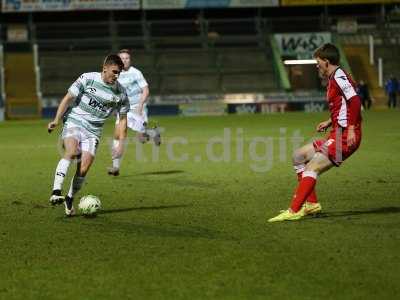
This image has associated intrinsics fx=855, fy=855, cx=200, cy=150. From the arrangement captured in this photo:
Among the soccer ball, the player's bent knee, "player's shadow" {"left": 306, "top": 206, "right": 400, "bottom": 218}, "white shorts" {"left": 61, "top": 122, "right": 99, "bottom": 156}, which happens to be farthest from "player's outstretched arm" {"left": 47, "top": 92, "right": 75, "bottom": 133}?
"player's shadow" {"left": 306, "top": 206, "right": 400, "bottom": 218}

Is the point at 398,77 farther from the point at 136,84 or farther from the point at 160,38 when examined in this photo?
the point at 136,84

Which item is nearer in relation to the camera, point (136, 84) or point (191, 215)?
point (191, 215)

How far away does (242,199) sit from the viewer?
11.5 m

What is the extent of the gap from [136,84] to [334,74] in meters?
7.85

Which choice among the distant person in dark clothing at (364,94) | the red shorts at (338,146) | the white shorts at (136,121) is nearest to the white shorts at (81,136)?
the red shorts at (338,146)

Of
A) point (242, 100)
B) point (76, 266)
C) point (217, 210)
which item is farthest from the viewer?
point (242, 100)

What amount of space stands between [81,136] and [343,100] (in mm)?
3241

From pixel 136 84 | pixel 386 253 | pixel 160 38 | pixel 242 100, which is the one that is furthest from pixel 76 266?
pixel 160 38

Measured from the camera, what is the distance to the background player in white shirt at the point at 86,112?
10336mm

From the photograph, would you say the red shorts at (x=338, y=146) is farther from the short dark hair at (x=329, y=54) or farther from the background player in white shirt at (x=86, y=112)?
the background player in white shirt at (x=86, y=112)

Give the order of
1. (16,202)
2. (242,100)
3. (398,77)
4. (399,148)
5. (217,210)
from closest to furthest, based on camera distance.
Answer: (217,210) < (16,202) < (399,148) < (242,100) < (398,77)

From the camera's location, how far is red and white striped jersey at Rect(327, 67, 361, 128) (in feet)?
31.2

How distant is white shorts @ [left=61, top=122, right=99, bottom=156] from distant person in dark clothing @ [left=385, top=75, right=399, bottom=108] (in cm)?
3239

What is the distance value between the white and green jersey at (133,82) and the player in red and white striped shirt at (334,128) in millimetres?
7536
